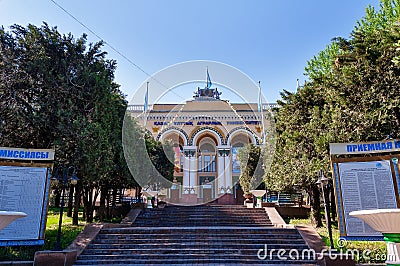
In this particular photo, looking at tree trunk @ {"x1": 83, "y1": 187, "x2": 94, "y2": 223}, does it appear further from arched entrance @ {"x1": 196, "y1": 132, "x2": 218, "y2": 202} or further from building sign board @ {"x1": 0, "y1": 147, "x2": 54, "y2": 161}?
arched entrance @ {"x1": 196, "y1": 132, "x2": 218, "y2": 202}

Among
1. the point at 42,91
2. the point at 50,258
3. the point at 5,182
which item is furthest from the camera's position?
the point at 42,91

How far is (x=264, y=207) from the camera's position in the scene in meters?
13.6

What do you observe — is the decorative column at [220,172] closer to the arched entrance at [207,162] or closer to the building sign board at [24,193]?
the arched entrance at [207,162]

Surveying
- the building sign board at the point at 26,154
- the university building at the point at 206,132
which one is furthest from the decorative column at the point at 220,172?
the building sign board at the point at 26,154

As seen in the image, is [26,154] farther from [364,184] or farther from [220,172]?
[220,172]

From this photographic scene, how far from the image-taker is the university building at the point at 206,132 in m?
25.5

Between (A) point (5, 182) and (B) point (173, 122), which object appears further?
(B) point (173, 122)

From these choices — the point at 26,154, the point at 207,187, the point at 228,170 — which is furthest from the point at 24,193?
the point at 207,187

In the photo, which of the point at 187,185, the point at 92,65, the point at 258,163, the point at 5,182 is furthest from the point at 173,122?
the point at 5,182

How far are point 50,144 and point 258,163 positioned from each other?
11200 mm

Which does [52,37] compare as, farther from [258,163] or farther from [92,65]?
[258,163]

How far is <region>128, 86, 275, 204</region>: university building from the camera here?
1005 inches

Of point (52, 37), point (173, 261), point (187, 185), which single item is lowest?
point (173, 261)

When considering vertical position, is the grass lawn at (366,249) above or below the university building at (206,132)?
below
